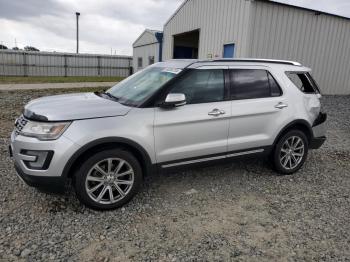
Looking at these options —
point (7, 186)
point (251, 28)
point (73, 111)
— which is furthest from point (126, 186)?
point (251, 28)

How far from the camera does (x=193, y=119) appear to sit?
140 inches

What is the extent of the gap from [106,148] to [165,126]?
0.72 metres

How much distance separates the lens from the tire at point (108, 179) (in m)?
3.12

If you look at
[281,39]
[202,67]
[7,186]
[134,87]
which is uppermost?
[281,39]

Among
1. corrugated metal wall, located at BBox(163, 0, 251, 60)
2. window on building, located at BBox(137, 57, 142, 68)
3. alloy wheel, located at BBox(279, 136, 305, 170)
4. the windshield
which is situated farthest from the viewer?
window on building, located at BBox(137, 57, 142, 68)

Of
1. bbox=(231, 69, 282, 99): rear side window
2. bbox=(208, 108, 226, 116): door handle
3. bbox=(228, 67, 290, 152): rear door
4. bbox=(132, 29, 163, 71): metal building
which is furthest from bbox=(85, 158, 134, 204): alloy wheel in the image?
bbox=(132, 29, 163, 71): metal building

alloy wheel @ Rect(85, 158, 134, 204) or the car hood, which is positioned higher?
the car hood

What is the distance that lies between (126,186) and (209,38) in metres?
10.9

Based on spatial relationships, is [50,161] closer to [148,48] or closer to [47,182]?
[47,182]

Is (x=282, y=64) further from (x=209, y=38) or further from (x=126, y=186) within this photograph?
(x=209, y=38)

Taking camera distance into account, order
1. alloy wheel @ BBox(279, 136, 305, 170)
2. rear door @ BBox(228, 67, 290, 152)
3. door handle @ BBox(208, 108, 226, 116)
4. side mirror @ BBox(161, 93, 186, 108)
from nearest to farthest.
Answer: side mirror @ BBox(161, 93, 186, 108) → door handle @ BBox(208, 108, 226, 116) → rear door @ BBox(228, 67, 290, 152) → alloy wheel @ BBox(279, 136, 305, 170)

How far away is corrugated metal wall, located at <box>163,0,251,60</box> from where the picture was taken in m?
10.9

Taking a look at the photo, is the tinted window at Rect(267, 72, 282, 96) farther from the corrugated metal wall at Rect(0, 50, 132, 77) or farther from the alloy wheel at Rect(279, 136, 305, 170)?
the corrugated metal wall at Rect(0, 50, 132, 77)

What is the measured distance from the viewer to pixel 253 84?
13.5 feet
